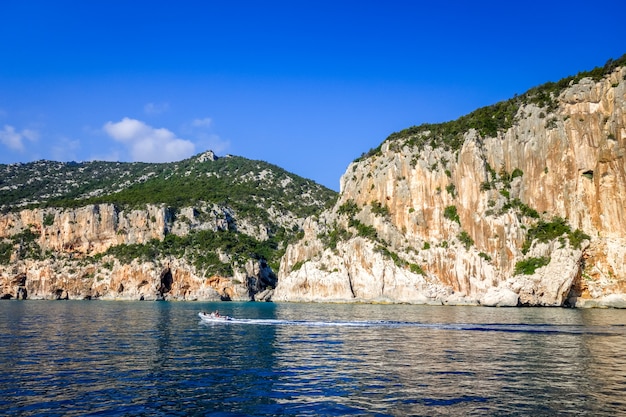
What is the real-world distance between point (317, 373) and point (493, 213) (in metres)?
77.3

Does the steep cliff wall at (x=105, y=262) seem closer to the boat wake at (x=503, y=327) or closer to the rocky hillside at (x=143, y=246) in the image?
the rocky hillside at (x=143, y=246)

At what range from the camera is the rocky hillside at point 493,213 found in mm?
77188

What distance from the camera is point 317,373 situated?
22.2 meters

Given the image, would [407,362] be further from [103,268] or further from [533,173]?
[103,268]

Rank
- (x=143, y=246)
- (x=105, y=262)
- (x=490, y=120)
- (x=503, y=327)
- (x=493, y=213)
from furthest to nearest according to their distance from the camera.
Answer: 1. (x=143, y=246)
2. (x=105, y=262)
3. (x=490, y=120)
4. (x=493, y=213)
5. (x=503, y=327)

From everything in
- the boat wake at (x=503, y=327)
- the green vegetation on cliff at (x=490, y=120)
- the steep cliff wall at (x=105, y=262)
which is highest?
the green vegetation on cliff at (x=490, y=120)

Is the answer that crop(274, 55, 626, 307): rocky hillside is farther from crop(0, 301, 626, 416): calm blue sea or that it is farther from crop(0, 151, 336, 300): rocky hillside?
crop(0, 301, 626, 416): calm blue sea

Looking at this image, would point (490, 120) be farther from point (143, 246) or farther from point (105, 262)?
point (105, 262)

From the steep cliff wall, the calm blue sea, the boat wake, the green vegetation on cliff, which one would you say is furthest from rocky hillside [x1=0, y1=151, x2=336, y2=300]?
the calm blue sea

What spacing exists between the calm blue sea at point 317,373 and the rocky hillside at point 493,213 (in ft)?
141

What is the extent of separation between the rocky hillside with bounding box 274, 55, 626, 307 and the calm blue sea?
43.1 meters

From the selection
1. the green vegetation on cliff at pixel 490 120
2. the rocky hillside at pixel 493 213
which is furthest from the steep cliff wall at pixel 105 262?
the green vegetation on cliff at pixel 490 120

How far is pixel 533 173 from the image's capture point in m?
90.1

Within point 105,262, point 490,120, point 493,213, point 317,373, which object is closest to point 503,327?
point 317,373
